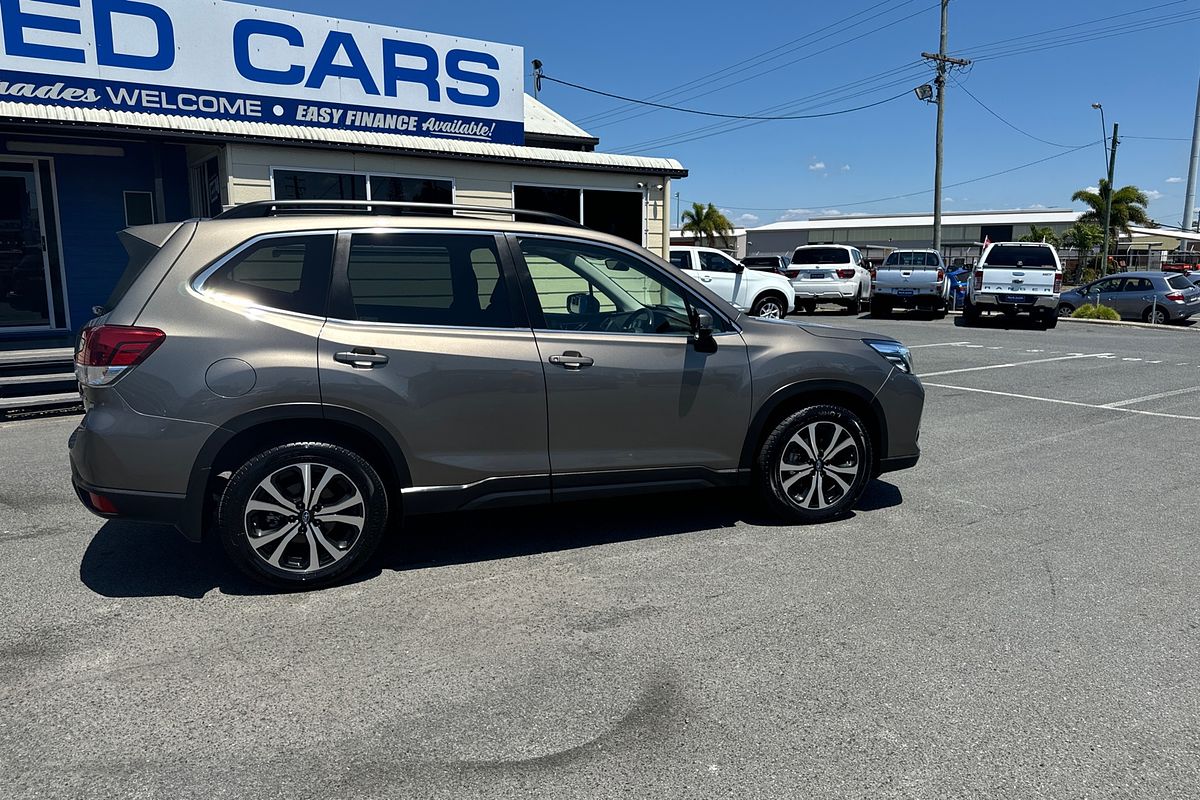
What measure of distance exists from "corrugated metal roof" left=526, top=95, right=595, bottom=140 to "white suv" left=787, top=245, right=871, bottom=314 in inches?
301

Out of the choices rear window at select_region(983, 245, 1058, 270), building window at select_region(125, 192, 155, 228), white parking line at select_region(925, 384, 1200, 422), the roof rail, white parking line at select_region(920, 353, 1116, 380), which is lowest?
white parking line at select_region(925, 384, 1200, 422)

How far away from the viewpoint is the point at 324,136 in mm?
11125

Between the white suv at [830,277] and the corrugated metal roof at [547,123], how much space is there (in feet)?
25.1

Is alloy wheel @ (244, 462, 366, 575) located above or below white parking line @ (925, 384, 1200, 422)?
above

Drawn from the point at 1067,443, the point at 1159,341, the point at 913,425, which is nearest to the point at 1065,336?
the point at 1159,341

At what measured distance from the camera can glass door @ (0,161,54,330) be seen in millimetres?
11328

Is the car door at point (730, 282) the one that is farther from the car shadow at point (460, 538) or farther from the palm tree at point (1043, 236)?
the palm tree at point (1043, 236)

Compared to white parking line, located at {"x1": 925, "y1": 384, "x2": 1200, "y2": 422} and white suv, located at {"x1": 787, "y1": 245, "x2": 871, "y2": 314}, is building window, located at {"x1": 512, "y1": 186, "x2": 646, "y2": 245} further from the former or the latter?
white suv, located at {"x1": 787, "y1": 245, "x2": 871, "y2": 314}

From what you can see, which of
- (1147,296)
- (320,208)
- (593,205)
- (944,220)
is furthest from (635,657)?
(944,220)

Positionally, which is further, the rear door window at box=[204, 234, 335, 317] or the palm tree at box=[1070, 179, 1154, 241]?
the palm tree at box=[1070, 179, 1154, 241]

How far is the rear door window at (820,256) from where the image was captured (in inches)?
957

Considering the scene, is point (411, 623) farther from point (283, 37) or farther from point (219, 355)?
point (283, 37)

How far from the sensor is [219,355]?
12.5 feet

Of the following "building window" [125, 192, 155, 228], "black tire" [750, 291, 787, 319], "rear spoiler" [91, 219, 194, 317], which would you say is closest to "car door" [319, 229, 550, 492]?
"rear spoiler" [91, 219, 194, 317]
